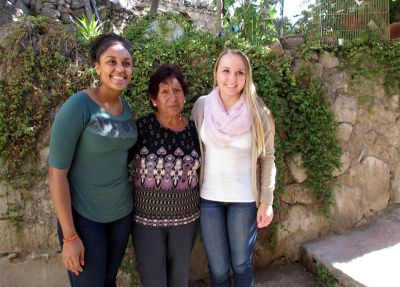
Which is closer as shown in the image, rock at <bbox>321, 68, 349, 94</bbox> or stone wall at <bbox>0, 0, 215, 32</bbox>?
rock at <bbox>321, 68, 349, 94</bbox>

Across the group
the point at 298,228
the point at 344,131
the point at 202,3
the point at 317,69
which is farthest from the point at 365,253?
the point at 202,3

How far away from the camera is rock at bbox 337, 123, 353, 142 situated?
11.4ft

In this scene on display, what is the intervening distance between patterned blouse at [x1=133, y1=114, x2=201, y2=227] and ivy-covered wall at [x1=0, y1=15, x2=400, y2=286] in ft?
2.76

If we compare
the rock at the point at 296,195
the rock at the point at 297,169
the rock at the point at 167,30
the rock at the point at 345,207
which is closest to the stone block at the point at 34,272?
the rock at the point at 296,195

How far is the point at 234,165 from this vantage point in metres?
2.14

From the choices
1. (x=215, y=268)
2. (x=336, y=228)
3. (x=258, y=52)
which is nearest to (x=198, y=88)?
(x=258, y=52)

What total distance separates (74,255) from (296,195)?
230 centimetres

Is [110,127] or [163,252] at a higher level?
[110,127]

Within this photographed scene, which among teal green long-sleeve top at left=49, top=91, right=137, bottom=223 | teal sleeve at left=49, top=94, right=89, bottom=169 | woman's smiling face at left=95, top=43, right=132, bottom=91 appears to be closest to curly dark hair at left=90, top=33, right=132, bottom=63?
woman's smiling face at left=95, top=43, right=132, bottom=91

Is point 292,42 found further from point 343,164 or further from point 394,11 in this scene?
point 394,11

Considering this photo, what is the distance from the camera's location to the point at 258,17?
3795mm

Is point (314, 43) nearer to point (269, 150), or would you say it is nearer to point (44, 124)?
point (269, 150)

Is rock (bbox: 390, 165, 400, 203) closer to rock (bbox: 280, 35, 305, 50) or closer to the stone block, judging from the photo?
rock (bbox: 280, 35, 305, 50)

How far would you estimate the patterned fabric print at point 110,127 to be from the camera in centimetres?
171
